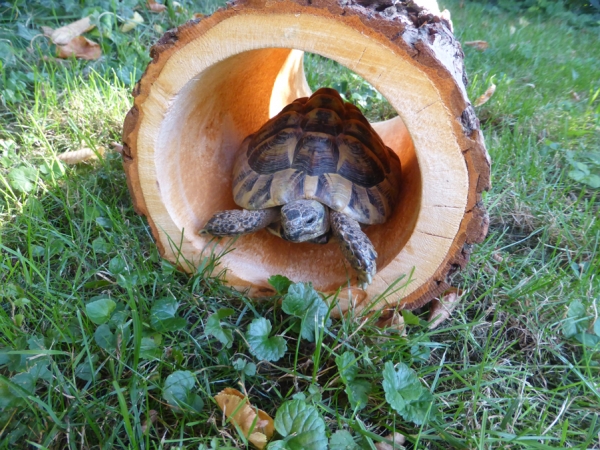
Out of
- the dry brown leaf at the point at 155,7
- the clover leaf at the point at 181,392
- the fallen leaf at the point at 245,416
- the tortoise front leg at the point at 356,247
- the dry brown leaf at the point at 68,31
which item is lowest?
the fallen leaf at the point at 245,416

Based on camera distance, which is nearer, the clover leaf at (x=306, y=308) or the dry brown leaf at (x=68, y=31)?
the clover leaf at (x=306, y=308)

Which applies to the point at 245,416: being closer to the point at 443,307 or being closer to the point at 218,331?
the point at 218,331

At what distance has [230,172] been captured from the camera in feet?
6.54

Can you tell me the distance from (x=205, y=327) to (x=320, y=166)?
0.75 m

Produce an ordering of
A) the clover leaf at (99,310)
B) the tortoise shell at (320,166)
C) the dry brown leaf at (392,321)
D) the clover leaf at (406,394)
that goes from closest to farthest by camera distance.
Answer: the clover leaf at (406,394), the clover leaf at (99,310), the dry brown leaf at (392,321), the tortoise shell at (320,166)

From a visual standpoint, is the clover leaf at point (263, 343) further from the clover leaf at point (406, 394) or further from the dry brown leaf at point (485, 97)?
the dry brown leaf at point (485, 97)

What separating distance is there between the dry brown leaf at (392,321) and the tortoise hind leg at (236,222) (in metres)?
0.58

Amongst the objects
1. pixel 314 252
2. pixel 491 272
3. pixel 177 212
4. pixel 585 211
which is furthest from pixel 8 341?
pixel 585 211

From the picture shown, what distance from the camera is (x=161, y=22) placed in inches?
126

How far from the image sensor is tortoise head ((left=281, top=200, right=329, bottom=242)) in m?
1.57

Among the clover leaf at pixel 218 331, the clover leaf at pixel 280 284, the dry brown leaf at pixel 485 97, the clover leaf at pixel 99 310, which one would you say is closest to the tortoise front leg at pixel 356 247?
the clover leaf at pixel 280 284

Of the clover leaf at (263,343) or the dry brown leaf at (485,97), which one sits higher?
the dry brown leaf at (485,97)

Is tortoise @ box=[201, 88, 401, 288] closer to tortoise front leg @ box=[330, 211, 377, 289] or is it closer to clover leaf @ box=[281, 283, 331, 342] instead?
tortoise front leg @ box=[330, 211, 377, 289]

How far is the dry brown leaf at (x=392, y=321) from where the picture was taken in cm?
142
